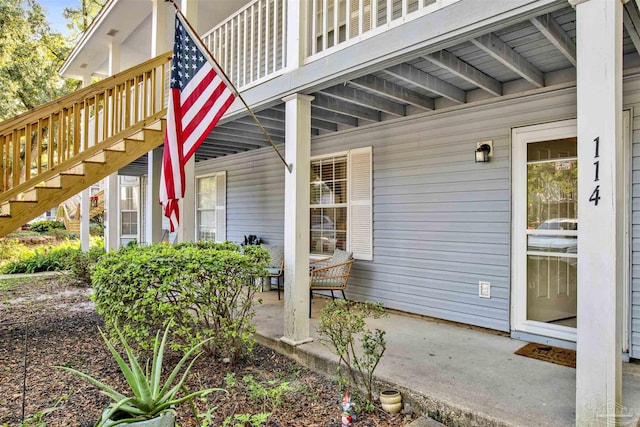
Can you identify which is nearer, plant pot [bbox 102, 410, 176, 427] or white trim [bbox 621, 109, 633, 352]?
plant pot [bbox 102, 410, 176, 427]

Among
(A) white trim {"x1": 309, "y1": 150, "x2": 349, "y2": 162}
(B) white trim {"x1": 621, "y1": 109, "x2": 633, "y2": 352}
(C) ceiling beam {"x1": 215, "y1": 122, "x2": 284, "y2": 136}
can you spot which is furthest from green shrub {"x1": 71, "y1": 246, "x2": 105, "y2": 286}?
(B) white trim {"x1": 621, "y1": 109, "x2": 633, "y2": 352}

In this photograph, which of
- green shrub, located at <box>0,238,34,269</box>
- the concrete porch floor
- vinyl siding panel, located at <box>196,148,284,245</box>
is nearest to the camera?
the concrete porch floor

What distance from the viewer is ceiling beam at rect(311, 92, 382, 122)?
4.48m

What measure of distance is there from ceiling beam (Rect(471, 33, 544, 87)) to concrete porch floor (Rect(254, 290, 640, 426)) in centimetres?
251

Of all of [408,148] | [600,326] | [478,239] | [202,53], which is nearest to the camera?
[600,326]

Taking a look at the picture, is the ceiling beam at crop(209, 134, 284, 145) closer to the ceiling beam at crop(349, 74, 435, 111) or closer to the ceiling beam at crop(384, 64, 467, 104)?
the ceiling beam at crop(349, 74, 435, 111)

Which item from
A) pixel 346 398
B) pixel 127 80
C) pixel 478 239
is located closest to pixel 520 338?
pixel 478 239

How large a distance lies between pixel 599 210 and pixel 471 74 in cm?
204

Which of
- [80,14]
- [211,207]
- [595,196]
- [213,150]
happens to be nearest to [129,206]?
[211,207]

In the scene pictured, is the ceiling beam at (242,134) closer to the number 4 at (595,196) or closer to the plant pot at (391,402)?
the plant pot at (391,402)

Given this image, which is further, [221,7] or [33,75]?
[33,75]

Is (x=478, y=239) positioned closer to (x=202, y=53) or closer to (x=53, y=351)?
(x=202, y=53)

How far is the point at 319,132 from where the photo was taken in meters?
6.16

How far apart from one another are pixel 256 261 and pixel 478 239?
2.45 m
